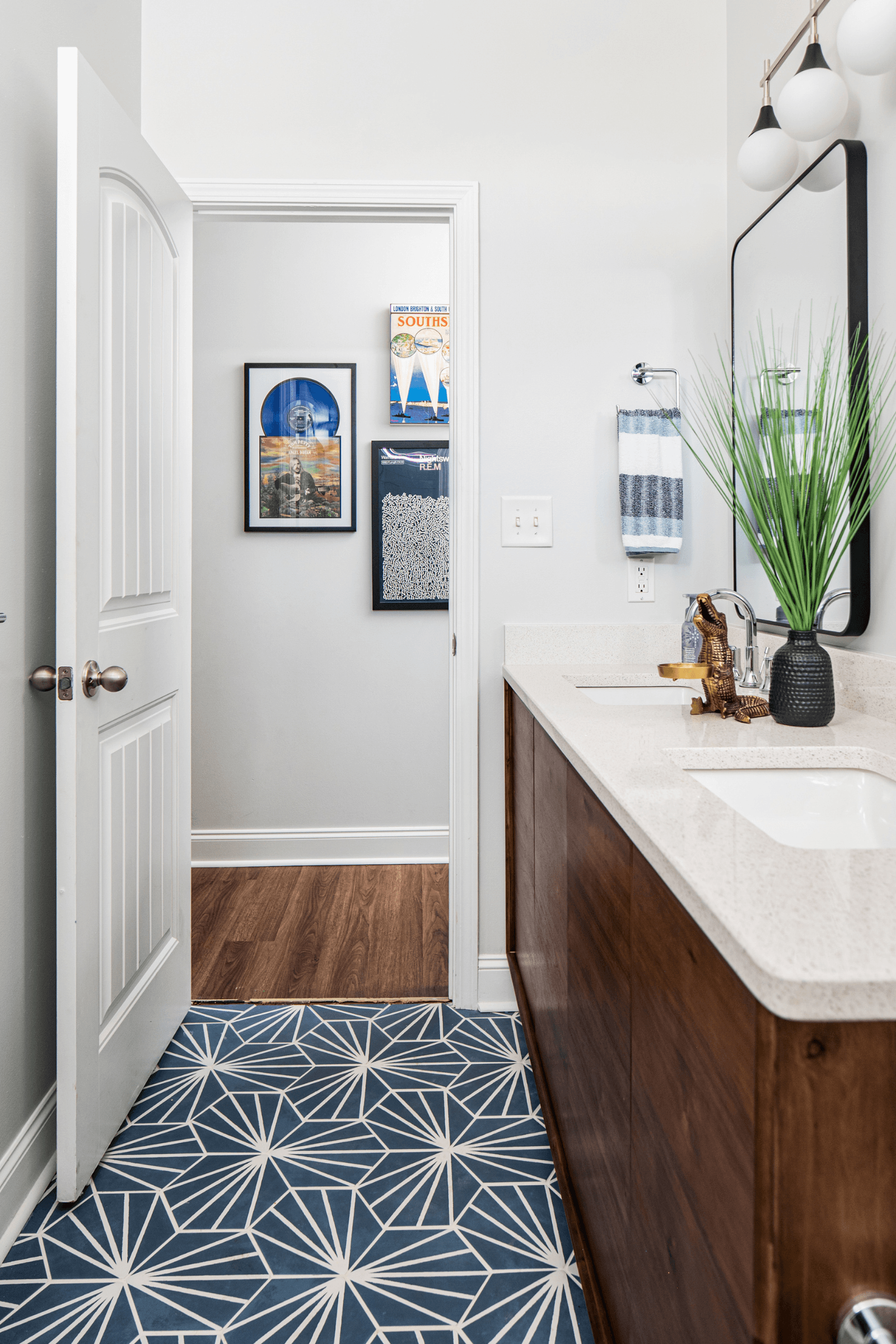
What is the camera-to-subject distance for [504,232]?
2.08 m

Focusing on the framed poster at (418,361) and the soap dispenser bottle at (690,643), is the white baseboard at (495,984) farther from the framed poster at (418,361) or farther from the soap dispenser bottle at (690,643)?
the framed poster at (418,361)

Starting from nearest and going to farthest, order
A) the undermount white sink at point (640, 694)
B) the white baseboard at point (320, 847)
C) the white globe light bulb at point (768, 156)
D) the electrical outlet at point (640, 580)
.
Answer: the white globe light bulb at point (768, 156) → the undermount white sink at point (640, 694) → the electrical outlet at point (640, 580) → the white baseboard at point (320, 847)

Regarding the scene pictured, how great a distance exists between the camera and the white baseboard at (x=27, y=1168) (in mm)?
1388

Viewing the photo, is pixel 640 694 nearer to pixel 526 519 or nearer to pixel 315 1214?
pixel 526 519

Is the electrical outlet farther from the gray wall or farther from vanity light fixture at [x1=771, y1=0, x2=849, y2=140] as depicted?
the gray wall

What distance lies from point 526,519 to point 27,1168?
1634 millimetres

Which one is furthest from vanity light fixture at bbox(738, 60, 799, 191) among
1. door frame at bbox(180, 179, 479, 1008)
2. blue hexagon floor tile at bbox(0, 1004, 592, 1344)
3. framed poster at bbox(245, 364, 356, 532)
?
blue hexagon floor tile at bbox(0, 1004, 592, 1344)

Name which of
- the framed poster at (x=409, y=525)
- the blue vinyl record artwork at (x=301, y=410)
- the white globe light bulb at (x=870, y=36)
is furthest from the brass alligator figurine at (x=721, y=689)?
the blue vinyl record artwork at (x=301, y=410)

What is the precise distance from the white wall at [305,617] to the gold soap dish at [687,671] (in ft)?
5.96

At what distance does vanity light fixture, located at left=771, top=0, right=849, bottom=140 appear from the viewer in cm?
143

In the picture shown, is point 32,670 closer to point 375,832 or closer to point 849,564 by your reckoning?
point 849,564

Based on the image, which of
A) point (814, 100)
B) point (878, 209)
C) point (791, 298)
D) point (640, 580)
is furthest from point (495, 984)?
point (814, 100)

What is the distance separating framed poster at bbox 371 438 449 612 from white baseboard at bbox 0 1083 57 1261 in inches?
78.8

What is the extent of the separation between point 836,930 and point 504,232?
1.96m
